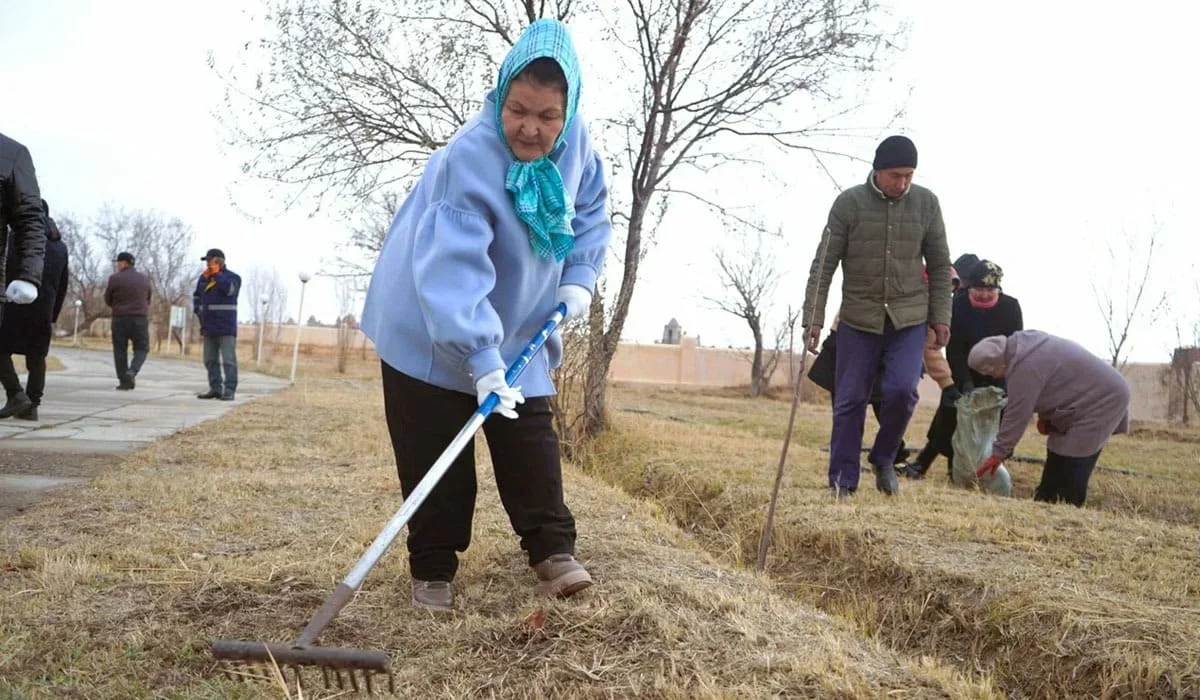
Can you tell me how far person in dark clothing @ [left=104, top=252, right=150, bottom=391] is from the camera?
453 inches

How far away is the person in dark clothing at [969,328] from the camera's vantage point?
691 cm

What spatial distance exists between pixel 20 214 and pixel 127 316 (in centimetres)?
770

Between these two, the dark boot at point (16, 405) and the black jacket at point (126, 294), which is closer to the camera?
the dark boot at point (16, 405)

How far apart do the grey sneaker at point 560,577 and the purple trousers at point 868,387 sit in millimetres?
2722

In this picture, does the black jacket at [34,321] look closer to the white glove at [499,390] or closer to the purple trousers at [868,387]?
the purple trousers at [868,387]

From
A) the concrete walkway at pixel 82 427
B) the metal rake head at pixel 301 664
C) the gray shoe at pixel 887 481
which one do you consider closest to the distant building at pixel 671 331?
the concrete walkway at pixel 82 427

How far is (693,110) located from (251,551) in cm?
688

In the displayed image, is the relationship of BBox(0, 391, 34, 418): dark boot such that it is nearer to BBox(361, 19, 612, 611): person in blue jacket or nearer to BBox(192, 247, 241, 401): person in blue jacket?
BBox(192, 247, 241, 401): person in blue jacket

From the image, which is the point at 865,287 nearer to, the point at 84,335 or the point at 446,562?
the point at 446,562

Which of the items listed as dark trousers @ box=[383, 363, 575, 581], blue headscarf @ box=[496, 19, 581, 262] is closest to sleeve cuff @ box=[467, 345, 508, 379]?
dark trousers @ box=[383, 363, 575, 581]

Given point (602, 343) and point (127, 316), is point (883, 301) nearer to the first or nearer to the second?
point (602, 343)

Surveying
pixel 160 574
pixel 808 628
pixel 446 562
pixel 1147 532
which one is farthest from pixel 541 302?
pixel 1147 532

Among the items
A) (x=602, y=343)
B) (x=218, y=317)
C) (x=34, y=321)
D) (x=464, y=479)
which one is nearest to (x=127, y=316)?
(x=218, y=317)

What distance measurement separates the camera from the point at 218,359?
36.8 feet
